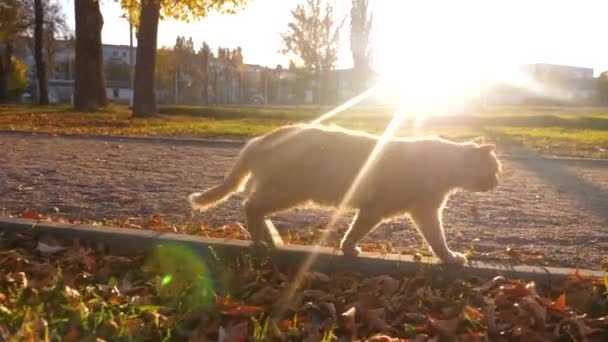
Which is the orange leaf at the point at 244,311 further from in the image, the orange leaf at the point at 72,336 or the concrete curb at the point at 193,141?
the concrete curb at the point at 193,141

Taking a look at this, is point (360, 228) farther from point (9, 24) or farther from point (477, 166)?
point (9, 24)

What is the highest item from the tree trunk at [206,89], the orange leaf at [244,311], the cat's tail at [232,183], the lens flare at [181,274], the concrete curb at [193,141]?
the tree trunk at [206,89]

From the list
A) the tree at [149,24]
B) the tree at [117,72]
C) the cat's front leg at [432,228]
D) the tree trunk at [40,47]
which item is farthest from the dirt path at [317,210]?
the tree at [117,72]

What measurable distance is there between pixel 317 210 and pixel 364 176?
1979 mm

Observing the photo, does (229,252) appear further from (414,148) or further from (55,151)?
(55,151)

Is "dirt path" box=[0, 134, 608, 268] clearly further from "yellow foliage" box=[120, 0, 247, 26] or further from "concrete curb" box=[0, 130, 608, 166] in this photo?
"yellow foliage" box=[120, 0, 247, 26]

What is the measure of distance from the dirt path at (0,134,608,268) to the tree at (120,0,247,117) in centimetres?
1096

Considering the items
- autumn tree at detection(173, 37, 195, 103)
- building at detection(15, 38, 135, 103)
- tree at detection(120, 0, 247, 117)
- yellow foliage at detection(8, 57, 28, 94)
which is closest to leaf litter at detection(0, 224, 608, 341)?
tree at detection(120, 0, 247, 117)

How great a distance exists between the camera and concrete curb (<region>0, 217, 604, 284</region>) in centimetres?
376

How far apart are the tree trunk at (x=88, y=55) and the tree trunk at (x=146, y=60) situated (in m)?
4.41

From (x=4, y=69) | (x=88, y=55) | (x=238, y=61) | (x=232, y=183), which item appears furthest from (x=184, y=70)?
(x=232, y=183)

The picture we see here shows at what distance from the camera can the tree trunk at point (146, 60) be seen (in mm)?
20672

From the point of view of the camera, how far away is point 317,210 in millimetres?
6117

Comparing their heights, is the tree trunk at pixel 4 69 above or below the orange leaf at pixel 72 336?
above
